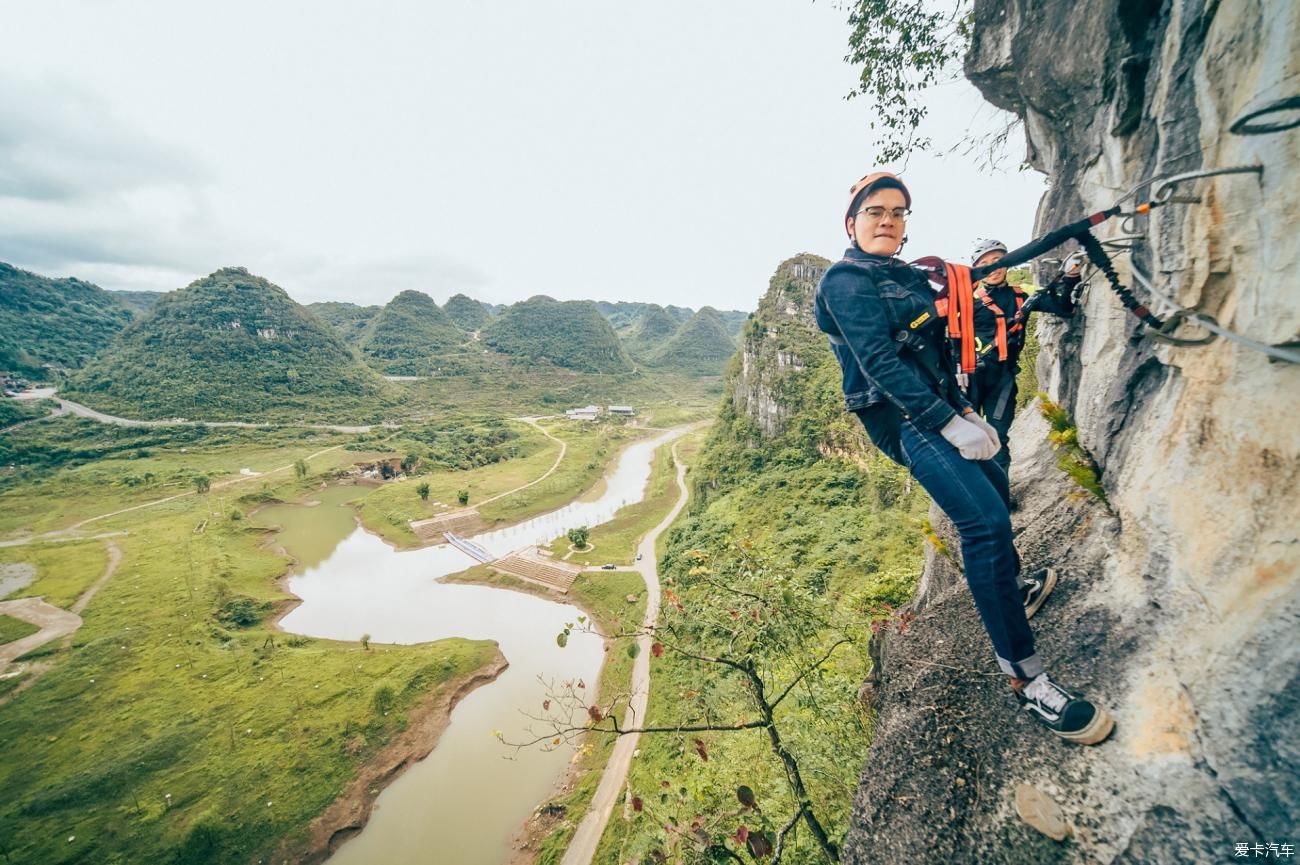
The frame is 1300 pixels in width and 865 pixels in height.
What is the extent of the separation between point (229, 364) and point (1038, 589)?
135 metres

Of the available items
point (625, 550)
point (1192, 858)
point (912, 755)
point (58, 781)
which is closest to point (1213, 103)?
point (1192, 858)

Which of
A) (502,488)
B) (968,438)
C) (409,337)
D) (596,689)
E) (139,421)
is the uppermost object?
(409,337)

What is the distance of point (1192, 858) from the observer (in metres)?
2.23

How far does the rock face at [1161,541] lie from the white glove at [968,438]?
3.63ft

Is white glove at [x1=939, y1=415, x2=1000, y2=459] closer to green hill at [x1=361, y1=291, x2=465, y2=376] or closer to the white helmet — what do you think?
the white helmet

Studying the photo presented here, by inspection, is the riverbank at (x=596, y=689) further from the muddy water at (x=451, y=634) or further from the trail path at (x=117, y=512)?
the trail path at (x=117, y=512)

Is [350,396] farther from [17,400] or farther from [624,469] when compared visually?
[624,469]

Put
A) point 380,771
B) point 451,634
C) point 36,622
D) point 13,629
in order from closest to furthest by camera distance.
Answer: point 380,771 < point 13,629 < point 36,622 < point 451,634

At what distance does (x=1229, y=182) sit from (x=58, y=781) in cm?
3666

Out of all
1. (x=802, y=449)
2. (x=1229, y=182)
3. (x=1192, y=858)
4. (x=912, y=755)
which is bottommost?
(x=802, y=449)

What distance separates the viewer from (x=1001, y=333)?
4148 mm

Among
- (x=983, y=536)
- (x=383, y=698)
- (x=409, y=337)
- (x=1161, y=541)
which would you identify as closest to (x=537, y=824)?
(x=383, y=698)

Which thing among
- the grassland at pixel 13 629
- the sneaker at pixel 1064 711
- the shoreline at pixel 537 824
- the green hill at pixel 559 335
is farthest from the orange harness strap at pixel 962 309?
the green hill at pixel 559 335

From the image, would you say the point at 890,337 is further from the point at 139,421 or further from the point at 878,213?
the point at 139,421
